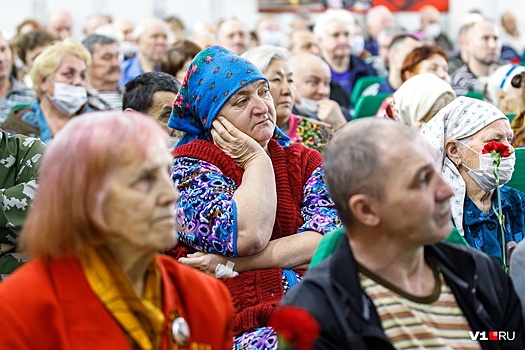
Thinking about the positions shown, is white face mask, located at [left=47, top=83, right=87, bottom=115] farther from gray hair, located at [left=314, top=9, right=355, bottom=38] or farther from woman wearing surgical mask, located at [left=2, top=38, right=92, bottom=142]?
gray hair, located at [left=314, top=9, right=355, bottom=38]

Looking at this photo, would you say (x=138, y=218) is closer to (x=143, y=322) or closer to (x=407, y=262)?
(x=143, y=322)

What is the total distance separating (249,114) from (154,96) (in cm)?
87

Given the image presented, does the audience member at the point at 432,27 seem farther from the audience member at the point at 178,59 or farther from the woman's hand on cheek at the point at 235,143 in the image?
the woman's hand on cheek at the point at 235,143

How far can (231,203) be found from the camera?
9.59ft

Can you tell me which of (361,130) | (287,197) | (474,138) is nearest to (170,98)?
(287,197)

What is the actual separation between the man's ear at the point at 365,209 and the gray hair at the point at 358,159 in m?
0.01

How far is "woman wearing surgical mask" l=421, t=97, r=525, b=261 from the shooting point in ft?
10.6

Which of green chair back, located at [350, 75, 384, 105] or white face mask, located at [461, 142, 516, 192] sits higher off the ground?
white face mask, located at [461, 142, 516, 192]

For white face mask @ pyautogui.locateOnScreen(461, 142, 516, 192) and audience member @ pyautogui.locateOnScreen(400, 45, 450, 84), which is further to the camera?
audience member @ pyautogui.locateOnScreen(400, 45, 450, 84)

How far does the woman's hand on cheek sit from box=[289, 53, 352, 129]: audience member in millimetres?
2439

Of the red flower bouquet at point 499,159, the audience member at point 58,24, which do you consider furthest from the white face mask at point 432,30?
the red flower bouquet at point 499,159

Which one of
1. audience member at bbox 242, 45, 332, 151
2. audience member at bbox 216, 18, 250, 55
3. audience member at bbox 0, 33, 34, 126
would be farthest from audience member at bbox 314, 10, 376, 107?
audience member at bbox 242, 45, 332, 151

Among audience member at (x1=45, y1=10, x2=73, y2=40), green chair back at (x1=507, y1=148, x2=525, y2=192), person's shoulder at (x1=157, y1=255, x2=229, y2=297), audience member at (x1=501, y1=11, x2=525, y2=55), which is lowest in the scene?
audience member at (x1=501, y1=11, x2=525, y2=55)

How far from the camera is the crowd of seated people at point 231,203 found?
76.7 inches
